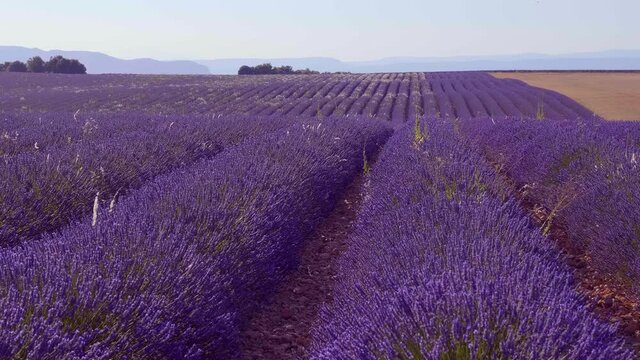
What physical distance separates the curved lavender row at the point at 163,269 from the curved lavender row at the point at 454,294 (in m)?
0.49

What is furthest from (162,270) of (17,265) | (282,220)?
(282,220)

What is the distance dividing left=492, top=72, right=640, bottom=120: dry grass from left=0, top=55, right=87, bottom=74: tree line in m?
28.4

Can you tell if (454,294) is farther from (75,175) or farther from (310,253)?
(75,175)

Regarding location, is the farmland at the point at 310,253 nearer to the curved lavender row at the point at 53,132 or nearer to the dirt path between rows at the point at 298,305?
the dirt path between rows at the point at 298,305

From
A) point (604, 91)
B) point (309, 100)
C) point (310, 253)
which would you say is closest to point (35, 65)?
point (309, 100)

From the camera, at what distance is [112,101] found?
832 inches

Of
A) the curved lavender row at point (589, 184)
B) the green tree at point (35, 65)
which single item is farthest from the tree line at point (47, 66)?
the curved lavender row at point (589, 184)

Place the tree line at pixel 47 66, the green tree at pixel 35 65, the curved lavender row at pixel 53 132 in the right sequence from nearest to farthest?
the curved lavender row at pixel 53 132 < the green tree at pixel 35 65 < the tree line at pixel 47 66

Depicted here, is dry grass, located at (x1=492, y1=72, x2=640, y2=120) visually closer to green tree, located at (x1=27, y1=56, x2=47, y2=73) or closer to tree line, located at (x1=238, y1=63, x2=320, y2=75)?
tree line, located at (x1=238, y1=63, x2=320, y2=75)

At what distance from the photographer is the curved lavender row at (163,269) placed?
2209 millimetres

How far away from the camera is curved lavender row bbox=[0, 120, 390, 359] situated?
221 centimetres

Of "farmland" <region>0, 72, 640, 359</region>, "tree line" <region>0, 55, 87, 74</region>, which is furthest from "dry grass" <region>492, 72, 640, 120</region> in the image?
"tree line" <region>0, 55, 87, 74</region>

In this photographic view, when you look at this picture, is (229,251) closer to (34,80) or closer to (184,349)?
(184,349)

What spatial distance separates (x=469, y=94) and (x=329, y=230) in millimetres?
18088
